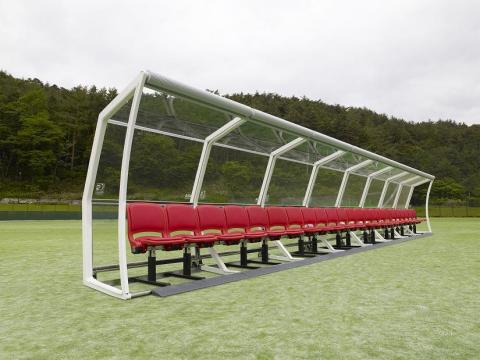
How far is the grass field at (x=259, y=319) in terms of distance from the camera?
2.73m

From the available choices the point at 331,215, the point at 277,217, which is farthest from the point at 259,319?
the point at 331,215

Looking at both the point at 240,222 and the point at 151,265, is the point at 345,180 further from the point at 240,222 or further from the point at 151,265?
the point at 151,265

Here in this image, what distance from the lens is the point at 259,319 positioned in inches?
137

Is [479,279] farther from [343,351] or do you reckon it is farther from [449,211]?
[449,211]

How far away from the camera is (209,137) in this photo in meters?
6.62

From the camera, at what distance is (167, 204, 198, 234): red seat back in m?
5.56

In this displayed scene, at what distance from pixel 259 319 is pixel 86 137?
192ft

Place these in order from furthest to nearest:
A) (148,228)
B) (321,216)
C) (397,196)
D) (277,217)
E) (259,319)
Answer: (397,196)
(321,216)
(277,217)
(148,228)
(259,319)

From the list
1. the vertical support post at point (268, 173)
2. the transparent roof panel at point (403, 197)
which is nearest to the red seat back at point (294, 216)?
the vertical support post at point (268, 173)

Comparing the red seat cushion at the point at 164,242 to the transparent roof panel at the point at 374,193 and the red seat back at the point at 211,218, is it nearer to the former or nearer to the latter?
the red seat back at the point at 211,218

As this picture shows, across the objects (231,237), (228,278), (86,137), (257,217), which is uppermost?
(86,137)

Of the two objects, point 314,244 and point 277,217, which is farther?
point 314,244

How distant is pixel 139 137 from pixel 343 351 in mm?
3936

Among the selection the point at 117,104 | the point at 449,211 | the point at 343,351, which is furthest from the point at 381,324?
Answer: the point at 449,211
